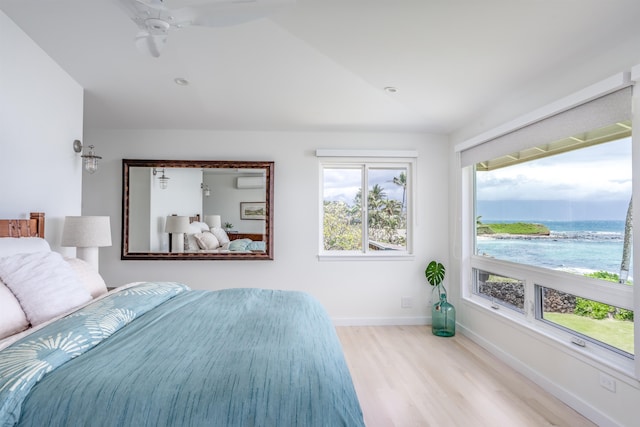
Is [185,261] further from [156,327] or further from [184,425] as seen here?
[184,425]

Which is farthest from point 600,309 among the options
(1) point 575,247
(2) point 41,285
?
(2) point 41,285

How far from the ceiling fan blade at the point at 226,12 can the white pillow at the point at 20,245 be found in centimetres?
149

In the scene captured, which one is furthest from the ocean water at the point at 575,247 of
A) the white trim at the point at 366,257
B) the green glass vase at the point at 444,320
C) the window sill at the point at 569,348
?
the white trim at the point at 366,257

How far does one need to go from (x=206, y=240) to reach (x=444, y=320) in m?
2.83

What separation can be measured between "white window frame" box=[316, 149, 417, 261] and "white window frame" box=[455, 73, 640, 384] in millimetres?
617

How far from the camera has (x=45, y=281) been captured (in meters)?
1.78

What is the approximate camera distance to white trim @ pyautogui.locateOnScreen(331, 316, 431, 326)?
4277mm

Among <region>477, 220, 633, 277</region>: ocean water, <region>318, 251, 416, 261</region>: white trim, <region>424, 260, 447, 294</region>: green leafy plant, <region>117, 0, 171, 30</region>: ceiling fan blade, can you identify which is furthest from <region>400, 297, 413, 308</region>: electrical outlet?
<region>117, 0, 171, 30</region>: ceiling fan blade

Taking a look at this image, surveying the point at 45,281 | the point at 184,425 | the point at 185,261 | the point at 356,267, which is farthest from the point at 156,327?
the point at 356,267

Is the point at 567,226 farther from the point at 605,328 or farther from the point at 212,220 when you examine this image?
the point at 212,220

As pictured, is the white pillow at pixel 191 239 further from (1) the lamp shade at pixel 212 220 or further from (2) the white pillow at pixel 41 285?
(2) the white pillow at pixel 41 285

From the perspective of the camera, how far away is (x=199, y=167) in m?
4.20

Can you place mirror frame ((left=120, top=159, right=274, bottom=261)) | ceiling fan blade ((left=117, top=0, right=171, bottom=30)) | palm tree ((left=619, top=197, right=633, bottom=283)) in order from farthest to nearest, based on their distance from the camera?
mirror frame ((left=120, top=159, right=274, bottom=261)) → palm tree ((left=619, top=197, right=633, bottom=283)) → ceiling fan blade ((left=117, top=0, right=171, bottom=30))

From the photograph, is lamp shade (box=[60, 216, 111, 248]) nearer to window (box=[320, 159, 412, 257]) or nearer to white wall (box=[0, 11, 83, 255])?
white wall (box=[0, 11, 83, 255])
